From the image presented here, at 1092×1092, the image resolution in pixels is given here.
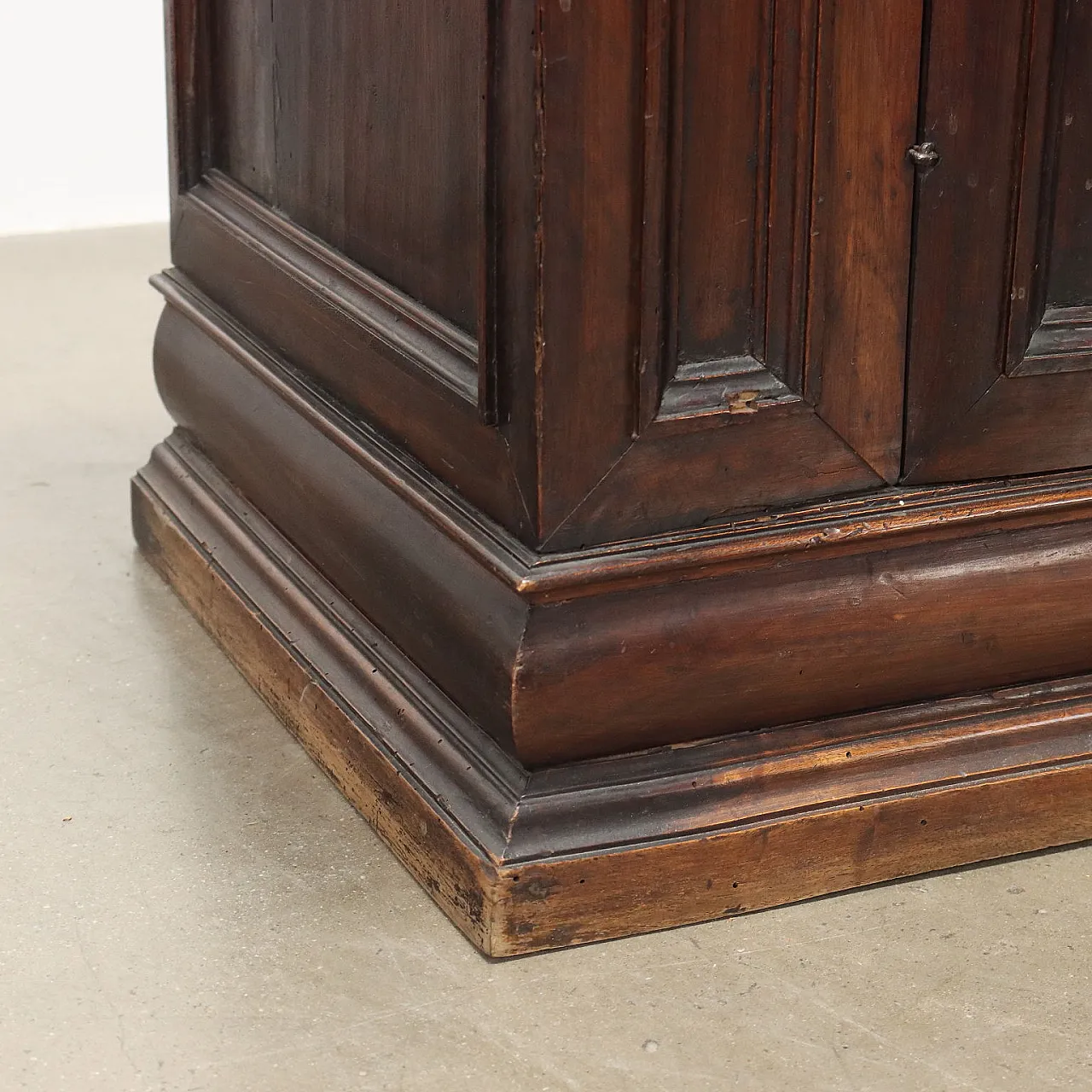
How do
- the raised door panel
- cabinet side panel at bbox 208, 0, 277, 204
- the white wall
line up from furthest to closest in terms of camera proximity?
the white wall, cabinet side panel at bbox 208, 0, 277, 204, the raised door panel

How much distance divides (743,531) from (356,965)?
52cm

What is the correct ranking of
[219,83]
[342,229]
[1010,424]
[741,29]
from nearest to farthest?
[741,29] < [1010,424] < [342,229] < [219,83]

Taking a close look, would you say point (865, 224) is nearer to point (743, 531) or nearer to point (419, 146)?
point (743, 531)

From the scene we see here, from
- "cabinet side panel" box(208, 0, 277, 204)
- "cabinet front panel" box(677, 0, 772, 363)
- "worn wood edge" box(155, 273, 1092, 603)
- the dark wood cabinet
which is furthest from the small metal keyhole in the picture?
"cabinet side panel" box(208, 0, 277, 204)

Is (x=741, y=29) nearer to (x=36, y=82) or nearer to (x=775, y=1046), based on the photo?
(x=775, y=1046)

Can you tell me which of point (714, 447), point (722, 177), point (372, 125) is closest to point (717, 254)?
point (722, 177)

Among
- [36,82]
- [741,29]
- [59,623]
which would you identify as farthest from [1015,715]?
[36,82]

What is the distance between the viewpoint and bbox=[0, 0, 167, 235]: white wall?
4363mm

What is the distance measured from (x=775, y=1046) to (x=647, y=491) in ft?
1.60

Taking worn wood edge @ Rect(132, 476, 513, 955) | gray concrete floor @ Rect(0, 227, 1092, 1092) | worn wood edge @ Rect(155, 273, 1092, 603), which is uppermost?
worn wood edge @ Rect(155, 273, 1092, 603)

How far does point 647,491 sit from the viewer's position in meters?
1.57

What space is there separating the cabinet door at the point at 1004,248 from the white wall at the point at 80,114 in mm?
3206

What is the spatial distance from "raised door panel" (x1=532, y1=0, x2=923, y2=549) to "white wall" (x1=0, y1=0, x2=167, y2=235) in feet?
10.4

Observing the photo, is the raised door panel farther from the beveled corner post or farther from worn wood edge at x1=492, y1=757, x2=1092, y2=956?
worn wood edge at x1=492, y1=757, x2=1092, y2=956
